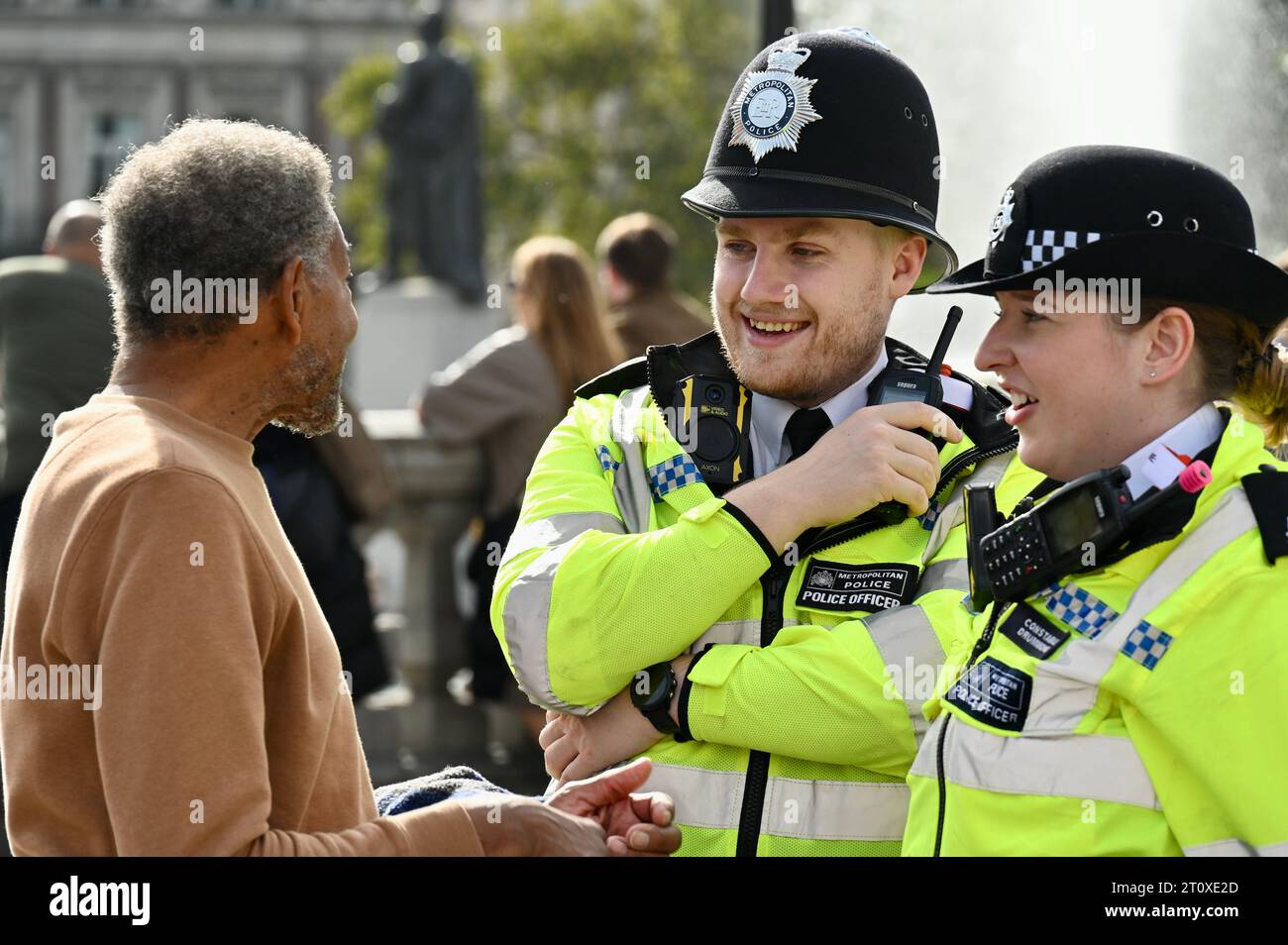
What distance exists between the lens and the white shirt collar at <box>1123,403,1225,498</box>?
2.27 meters

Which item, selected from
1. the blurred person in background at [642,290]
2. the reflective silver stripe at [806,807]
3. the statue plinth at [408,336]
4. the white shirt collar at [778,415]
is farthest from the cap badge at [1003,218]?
the statue plinth at [408,336]

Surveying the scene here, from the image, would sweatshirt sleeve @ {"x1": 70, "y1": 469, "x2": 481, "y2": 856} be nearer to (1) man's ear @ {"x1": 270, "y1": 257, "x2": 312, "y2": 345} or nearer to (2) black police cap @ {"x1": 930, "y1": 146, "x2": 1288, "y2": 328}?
(1) man's ear @ {"x1": 270, "y1": 257, "x2": 312, "y2": 345}

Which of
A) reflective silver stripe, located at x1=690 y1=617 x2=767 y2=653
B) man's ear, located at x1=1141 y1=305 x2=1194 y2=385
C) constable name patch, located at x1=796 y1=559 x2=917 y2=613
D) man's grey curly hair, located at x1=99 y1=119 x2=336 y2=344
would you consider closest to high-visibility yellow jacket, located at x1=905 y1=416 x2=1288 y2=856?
man's ear, located at x1=1141 y1=305 x2=1194 y2=385

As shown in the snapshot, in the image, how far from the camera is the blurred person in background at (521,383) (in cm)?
669

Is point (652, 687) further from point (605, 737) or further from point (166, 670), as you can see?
point (166, 670)

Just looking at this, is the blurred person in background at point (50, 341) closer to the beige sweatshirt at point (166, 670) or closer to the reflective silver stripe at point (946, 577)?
the beige sweatshirt at point (166, 670)

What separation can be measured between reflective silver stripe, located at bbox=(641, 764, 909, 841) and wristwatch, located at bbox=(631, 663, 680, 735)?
3.9 inches

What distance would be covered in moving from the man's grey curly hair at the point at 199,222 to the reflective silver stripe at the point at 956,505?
102cm

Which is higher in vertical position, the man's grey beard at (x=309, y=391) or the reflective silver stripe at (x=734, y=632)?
the man's grey beard at (x=309, y=391)

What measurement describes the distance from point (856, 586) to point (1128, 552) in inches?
22.0
